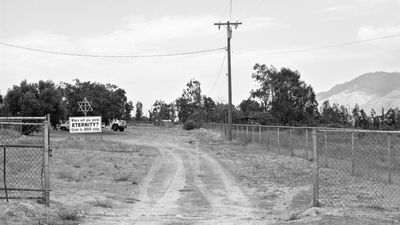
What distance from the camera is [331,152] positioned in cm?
2544

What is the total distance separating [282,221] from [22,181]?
7847 millimetres

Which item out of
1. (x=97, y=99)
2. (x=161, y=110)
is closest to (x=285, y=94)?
(x=97, y=99)

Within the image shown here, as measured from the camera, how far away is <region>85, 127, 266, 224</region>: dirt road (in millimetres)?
10297

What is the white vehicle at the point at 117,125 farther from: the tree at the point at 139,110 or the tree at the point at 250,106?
the tree at the point at 139,110

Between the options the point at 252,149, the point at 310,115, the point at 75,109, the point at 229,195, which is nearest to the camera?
the point at 229,195

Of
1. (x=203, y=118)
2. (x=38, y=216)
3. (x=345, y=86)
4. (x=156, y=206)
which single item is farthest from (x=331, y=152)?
(x=345, y=86)

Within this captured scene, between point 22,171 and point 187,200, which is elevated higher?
point 22,171

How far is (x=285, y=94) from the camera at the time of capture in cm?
7275

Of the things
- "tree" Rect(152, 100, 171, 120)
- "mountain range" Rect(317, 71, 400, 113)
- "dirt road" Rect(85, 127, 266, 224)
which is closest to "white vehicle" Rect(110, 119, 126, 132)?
"dirt road" Rect(85, 127, 266, 224)

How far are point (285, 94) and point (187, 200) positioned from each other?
2400 inches

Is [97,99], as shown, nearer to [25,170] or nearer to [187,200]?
[25,170]

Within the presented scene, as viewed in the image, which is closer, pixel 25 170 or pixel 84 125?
pixel 25 170

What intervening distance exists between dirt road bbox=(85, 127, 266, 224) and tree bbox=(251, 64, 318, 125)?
169ft

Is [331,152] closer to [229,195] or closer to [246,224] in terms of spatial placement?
[229,195]
